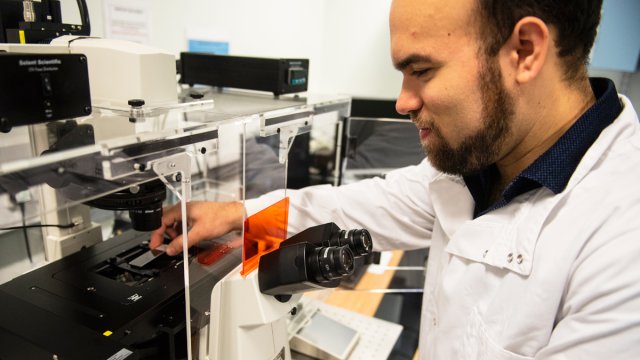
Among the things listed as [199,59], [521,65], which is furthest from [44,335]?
[521,65]

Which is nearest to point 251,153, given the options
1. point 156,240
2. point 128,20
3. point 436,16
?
point 156,240

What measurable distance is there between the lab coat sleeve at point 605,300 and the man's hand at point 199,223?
588 millimetres

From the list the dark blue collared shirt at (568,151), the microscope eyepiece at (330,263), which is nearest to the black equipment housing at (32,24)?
the microscope eyepiece at (330,263)

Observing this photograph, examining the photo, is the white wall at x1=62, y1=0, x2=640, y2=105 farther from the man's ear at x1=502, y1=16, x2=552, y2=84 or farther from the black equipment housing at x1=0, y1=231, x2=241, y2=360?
the man's ear at x1=502, y1=16, x2=552, y2=84

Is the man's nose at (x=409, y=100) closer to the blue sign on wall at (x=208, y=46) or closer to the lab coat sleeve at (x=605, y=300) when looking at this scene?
the lab coat sleeve at (x=605, y=300)

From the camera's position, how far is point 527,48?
0.64m

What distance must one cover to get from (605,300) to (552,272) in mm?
80

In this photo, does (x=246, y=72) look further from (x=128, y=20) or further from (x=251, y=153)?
(x=128, y=20)

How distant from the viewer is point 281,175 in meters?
0.87

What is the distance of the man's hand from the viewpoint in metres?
0.79

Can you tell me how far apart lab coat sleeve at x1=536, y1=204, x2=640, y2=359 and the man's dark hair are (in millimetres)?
284

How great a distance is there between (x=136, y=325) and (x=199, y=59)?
0.69 meters

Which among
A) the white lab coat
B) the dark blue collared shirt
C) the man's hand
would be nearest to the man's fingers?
the man's hand

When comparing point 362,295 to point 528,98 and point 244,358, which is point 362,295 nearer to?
point 244,358
